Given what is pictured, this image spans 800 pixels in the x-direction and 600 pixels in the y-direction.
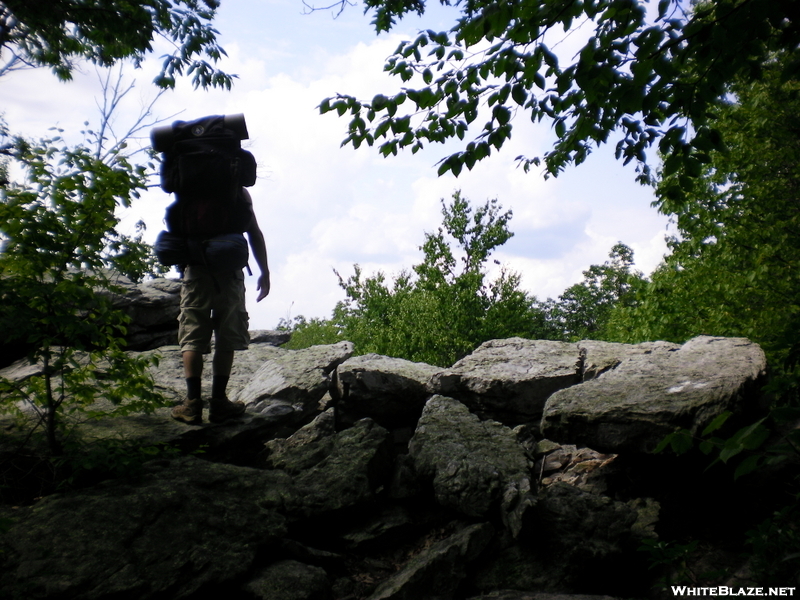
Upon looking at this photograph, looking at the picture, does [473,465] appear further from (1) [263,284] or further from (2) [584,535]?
(1) [263,284]

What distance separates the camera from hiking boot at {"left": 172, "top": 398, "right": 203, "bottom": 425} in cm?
498

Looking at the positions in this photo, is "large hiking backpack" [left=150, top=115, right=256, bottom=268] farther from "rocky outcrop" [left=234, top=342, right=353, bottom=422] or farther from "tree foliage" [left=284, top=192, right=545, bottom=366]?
"tree foliage" [left=284, top=192, right=545, bottom=366]

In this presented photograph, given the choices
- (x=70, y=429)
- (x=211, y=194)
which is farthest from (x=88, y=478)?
(x=211, y=194)

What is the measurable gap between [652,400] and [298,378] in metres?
3.92

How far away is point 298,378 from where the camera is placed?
6648mm

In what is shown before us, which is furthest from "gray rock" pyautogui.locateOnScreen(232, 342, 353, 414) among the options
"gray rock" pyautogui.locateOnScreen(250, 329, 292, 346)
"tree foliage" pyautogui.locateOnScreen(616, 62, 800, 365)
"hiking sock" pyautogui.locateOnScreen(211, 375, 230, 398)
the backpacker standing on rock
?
"tree foliage" pyautogui.locateOnScreen(616, 62, 800, 365)

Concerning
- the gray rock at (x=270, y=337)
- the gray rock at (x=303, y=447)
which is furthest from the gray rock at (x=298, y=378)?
the gray rock at (x=270, y=337)

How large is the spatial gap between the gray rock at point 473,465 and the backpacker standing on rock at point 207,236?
2.00 metres

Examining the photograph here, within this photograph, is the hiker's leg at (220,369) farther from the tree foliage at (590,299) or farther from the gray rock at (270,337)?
the tree foliage at (590,299)

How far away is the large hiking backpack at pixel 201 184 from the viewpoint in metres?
4.77

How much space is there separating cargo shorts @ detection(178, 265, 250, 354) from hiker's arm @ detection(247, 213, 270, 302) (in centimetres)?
32

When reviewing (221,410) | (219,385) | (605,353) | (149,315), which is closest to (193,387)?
(219,385)

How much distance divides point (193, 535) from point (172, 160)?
3.16 meters

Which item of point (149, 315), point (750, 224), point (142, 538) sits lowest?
point (142, 538)
